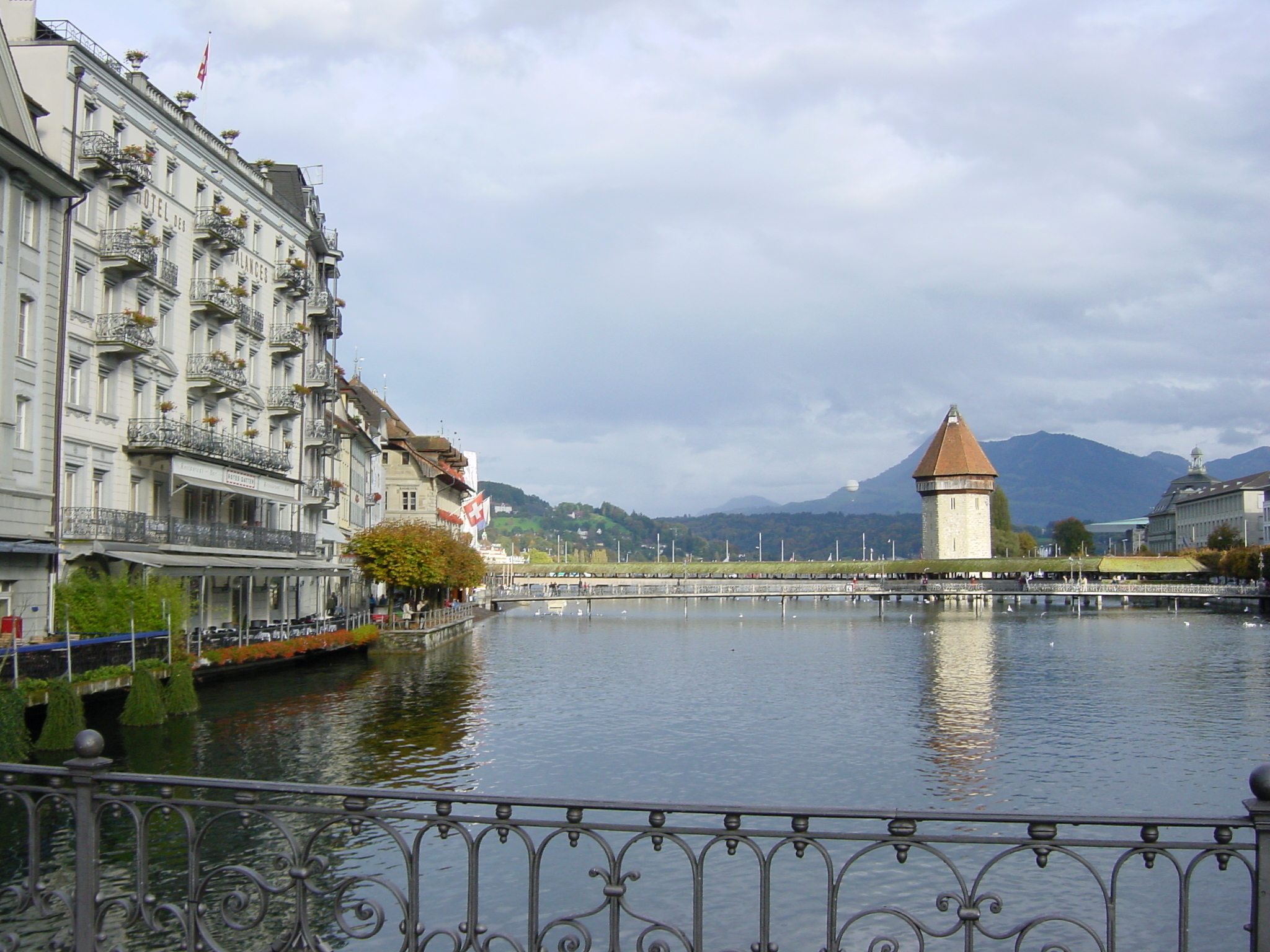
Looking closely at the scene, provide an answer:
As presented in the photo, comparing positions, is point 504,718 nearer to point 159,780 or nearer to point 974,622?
point 159,780

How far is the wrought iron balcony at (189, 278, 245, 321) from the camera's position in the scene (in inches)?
1598

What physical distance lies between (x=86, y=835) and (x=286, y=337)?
146 ft

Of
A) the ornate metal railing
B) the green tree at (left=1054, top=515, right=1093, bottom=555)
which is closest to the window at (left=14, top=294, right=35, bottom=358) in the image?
the ornate metal railing

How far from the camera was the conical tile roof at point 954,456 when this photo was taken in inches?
5576

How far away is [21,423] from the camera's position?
2928 cm

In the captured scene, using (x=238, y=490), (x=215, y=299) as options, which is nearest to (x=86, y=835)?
(x=215, y=299)

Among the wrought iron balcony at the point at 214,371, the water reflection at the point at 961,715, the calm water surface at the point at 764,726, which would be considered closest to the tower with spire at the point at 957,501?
the water reflection at the point at 961,715

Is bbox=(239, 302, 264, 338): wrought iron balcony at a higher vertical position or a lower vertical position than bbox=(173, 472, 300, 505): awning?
higher

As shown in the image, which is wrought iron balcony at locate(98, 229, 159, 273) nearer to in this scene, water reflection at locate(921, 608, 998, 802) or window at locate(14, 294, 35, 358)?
window at locate(14, 294, 35, 358)

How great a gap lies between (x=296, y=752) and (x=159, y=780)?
20.2 metres

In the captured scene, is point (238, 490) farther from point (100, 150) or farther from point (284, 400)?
point (100, 150)

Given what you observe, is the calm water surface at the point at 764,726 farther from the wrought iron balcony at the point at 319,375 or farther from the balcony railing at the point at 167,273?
the balcony railing at the point at 167,273

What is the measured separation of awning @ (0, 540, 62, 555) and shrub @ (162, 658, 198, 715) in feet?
13.8

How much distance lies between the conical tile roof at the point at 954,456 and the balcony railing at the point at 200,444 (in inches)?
4165
